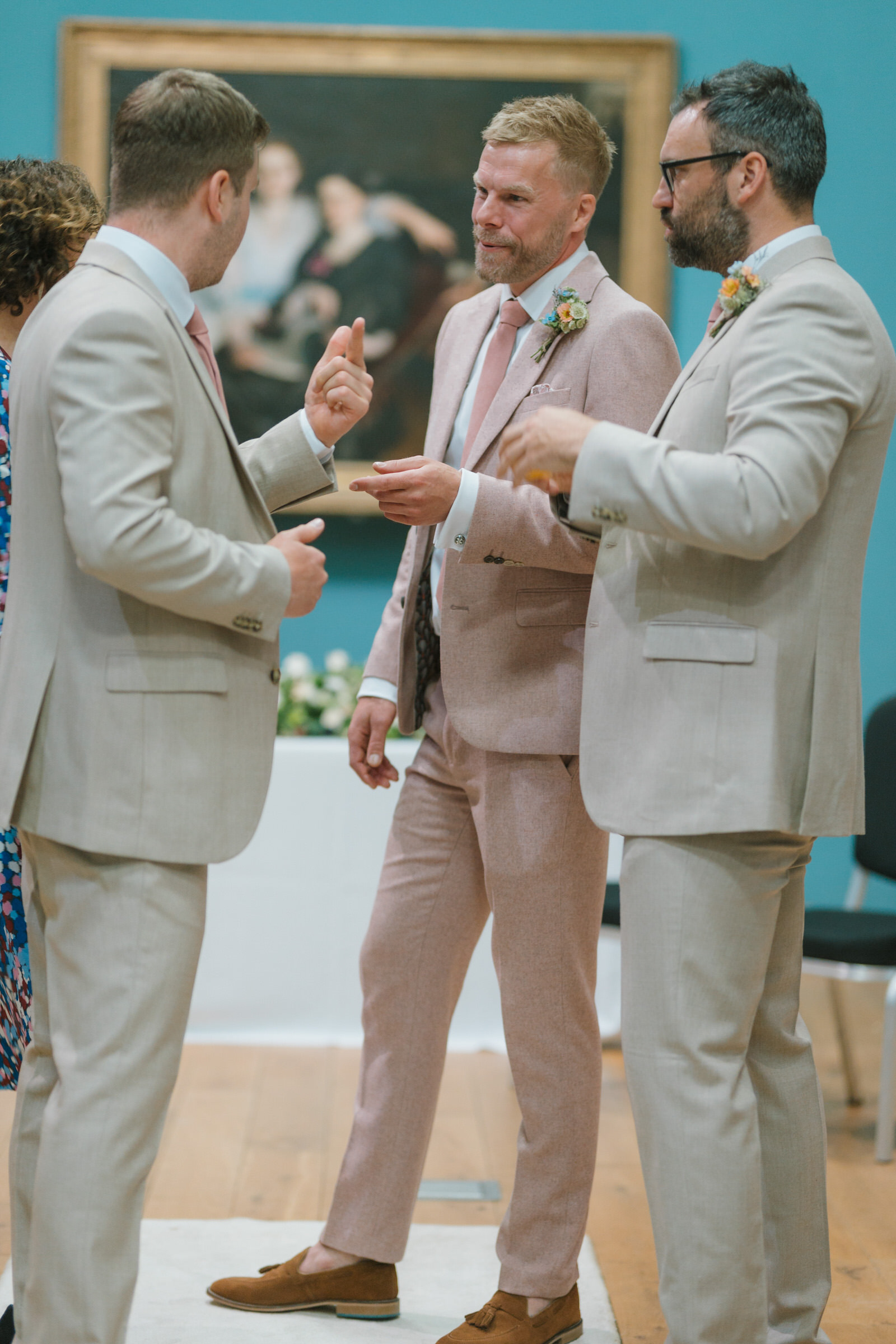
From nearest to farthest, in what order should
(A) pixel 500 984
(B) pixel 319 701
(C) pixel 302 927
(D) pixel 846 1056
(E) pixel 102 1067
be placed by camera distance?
(E) pixel 102 1067
(A) pixel 500 984
(D) pixel 846 1056
(C) pixel 302 927
(B) pixel 319 701

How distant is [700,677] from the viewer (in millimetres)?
1816

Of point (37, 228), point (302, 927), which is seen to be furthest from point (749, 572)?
point (302, 927)

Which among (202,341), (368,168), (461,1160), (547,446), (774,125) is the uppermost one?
(368,168)

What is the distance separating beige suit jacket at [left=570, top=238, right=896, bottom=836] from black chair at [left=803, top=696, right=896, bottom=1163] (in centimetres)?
163

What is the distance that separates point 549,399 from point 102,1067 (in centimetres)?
121

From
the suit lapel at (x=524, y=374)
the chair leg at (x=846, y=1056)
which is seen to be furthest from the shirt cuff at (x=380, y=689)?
the chair leg at (x=846, y=1056)

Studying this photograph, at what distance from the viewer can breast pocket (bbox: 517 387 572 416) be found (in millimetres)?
2227

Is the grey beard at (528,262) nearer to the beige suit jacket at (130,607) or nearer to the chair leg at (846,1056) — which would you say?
the beige suit jacket at (130,607)

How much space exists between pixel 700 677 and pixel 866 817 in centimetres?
220

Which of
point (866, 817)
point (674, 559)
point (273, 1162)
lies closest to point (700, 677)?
point (674, 559)

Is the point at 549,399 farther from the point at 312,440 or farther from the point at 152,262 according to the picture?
the point at 152,262

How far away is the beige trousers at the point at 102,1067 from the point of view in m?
1.65

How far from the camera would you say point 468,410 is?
240 centimetres

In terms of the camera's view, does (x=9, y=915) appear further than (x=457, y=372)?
No
